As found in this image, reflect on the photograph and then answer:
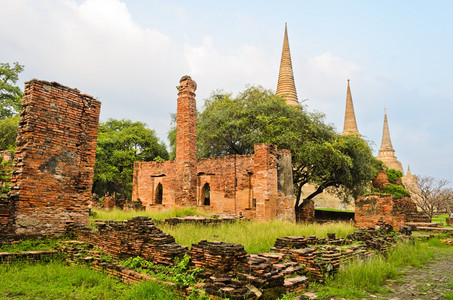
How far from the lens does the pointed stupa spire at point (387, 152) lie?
47719mm

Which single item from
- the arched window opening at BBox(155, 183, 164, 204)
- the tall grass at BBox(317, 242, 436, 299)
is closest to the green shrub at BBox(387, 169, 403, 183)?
the arched window opening at BBox(155, 183, 164, 204)

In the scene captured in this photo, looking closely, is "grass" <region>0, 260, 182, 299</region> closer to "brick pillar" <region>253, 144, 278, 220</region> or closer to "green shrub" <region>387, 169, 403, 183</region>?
"brick pillar" <region>253, 144, 278, 220</region>

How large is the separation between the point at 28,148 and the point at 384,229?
35.5 feet

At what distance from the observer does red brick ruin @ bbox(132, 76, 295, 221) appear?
1372 cm

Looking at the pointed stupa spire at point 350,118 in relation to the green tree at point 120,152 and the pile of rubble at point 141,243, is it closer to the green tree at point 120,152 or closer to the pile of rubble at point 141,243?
the green tree at point 120,152

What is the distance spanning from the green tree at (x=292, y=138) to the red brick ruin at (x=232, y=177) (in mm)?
3811

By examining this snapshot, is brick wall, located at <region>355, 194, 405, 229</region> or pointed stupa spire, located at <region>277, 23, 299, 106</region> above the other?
pointed stupa spire, located at <region>277, 23, 299, 106</region>

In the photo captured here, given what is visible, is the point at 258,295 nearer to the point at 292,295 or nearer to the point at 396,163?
the point at 292,295

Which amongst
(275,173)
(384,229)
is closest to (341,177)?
(275,173)

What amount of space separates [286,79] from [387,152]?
2539 centimetres

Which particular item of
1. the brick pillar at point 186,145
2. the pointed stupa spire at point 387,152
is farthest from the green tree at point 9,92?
the pointed stupa spire at point 387,152

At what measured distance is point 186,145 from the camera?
15.4m

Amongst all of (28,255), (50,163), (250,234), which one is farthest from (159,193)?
(28,255)

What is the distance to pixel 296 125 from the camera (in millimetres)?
19922
